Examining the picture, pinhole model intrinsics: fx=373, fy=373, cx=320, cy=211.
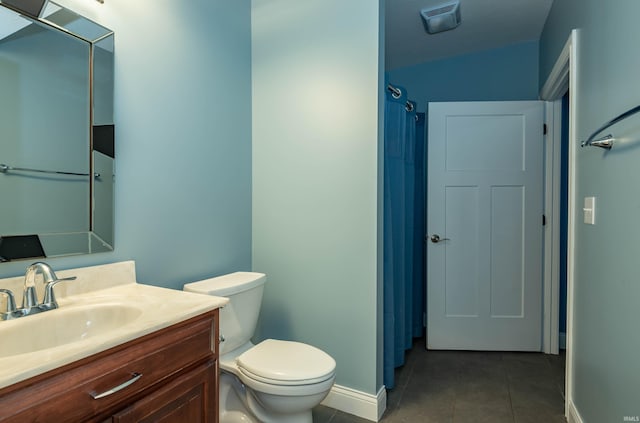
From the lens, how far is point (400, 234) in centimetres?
247

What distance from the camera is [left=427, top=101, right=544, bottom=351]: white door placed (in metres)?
2.90

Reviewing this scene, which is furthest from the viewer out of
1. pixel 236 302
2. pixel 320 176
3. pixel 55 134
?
pixel 320 176

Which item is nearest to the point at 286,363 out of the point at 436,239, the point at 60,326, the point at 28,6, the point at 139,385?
the point at 139,385

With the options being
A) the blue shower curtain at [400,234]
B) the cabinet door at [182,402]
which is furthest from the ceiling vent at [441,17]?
the cabinet door at [182,402]

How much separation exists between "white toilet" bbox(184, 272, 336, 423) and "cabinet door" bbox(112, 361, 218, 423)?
312 millimetres

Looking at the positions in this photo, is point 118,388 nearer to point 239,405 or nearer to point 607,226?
point 239,405

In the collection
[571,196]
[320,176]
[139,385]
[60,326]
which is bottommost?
[139,385]

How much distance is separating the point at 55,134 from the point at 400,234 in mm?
1914

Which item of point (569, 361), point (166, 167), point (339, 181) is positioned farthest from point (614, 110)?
point (166, 167)

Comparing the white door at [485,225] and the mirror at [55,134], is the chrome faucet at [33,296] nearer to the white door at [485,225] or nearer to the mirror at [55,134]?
the mirror at [55,134]

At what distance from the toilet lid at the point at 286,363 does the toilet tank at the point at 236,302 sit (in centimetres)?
10

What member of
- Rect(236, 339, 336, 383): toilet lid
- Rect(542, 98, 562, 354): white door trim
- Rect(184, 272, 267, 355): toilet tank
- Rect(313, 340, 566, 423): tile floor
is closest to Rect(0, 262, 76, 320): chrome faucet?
Rect(184, 272, 267, 355): toilet tank

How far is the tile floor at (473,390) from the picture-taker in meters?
1.99

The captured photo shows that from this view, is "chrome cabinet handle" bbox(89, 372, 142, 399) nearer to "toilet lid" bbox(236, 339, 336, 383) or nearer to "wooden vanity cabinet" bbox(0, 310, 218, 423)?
"wooden vanity cabinet" bbox(0, 310, 218, 423)
